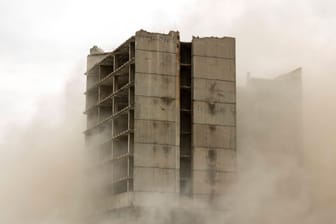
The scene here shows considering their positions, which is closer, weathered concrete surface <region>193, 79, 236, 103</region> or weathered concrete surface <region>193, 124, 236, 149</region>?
weathered concrete surface <region>193, 124, 236, 149</region>

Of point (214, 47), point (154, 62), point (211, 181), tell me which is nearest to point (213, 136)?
point (211, 181)

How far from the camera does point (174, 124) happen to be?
59.4 meters

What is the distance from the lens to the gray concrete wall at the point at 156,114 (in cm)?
5834

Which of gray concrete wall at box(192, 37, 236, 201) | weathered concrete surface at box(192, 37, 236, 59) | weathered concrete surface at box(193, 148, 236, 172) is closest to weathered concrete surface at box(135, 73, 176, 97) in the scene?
gray concrete wall at box(192, 37, 236, 201)

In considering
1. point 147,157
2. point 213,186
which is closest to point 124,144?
point 147,157

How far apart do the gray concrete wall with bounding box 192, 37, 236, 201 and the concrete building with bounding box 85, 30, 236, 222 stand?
77 millimetres

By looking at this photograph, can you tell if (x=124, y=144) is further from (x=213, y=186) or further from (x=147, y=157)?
(x=213, y=186)

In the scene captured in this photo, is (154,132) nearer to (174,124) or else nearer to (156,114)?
(156,114)

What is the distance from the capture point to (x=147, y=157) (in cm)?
5841

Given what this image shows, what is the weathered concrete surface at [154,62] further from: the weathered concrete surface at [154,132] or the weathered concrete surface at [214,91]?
the weathered concrete surface at [154,132]

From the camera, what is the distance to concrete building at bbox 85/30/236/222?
58.6 m

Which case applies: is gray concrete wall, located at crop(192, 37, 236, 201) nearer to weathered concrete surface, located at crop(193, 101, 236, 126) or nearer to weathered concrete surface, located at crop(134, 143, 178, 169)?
weathered concrete surface, located at crop(193, 101, 236, 126)

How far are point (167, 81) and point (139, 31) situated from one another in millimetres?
4444

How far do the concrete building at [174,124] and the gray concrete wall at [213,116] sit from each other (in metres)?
0.08
